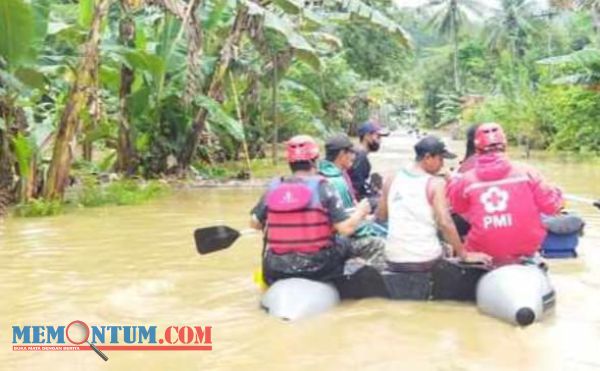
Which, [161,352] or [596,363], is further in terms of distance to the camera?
[161,352]

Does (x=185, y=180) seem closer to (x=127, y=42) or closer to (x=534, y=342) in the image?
(x=127, y=42)

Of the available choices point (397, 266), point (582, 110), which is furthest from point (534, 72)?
point (397, 266)

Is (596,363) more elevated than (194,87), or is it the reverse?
(194,87)

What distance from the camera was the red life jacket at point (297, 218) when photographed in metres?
5.98

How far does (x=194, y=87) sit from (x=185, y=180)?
286 centimetres

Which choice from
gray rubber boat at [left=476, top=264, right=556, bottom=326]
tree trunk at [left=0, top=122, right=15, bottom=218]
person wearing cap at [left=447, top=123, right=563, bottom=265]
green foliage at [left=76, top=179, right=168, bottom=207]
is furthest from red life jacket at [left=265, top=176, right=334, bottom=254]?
green foliage at [left=76, top=179, right=168, bottom=207]

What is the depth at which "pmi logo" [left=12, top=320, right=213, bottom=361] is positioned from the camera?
525 centimetres

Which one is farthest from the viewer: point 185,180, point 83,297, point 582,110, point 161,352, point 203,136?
point 582,110

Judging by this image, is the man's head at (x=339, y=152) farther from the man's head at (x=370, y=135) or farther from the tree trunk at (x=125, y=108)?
the tree trunk at (x=125, y=108)

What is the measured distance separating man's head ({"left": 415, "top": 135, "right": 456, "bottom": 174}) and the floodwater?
39.8 inches

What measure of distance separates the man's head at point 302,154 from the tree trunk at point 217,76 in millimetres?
9329

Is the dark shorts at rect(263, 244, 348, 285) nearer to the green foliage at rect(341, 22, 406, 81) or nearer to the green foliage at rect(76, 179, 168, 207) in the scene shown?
the green foliage at rect(76, 179, 168, 207)

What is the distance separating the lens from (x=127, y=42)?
13.5m

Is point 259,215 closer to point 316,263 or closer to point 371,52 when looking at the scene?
point 316,263
